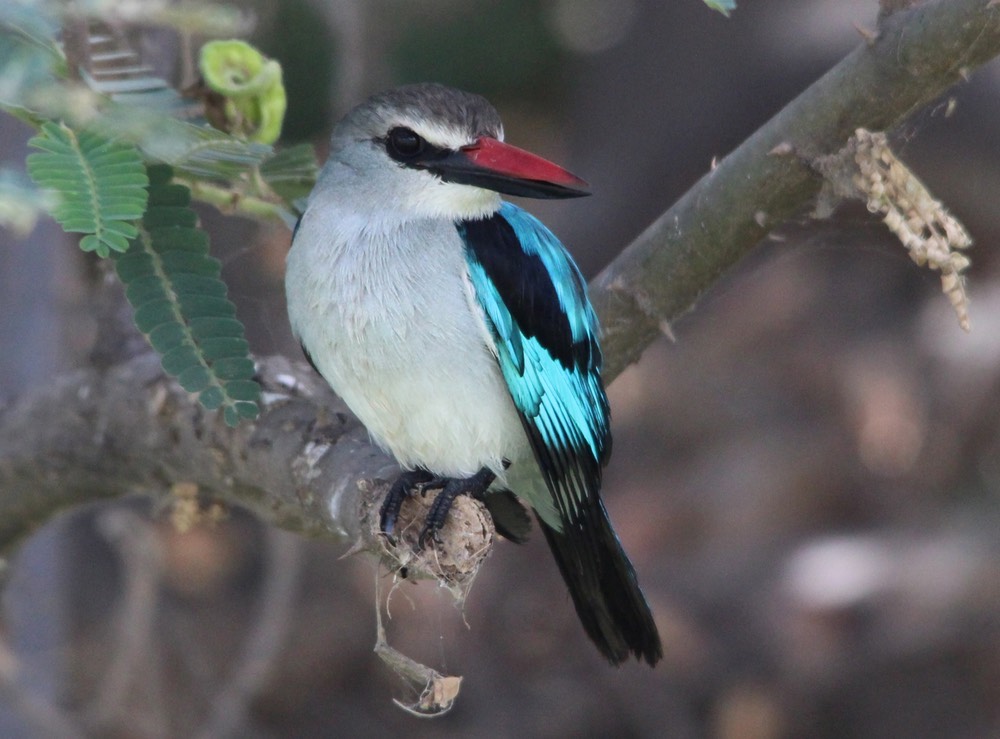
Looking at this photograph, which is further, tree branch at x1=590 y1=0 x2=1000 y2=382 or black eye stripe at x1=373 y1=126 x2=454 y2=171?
black eye stripe at x1=373 y1=126 x2=454 y2=171

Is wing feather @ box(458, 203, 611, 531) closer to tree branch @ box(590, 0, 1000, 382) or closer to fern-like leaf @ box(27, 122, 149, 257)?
tree branch @ box(590, 0, 1000, 382)

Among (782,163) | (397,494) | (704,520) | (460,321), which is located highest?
(782,163)

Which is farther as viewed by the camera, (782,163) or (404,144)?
(404,144)

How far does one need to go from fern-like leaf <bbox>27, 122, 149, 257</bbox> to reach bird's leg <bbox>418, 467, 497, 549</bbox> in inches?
28.2

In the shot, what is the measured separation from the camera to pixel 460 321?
97.4 inches

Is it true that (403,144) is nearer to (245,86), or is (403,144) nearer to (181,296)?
(245,86)

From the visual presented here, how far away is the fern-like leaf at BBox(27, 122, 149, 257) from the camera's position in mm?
1986

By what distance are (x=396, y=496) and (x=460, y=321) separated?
0.37 metres

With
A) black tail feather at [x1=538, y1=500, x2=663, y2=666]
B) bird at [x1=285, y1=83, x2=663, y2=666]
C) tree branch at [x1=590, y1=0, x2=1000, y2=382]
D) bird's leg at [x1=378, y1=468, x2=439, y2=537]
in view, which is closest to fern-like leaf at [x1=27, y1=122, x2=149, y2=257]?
bird at [x1=285, y1=83, x2=663, y2=666]

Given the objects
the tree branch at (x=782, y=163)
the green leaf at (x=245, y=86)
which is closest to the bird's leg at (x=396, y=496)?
the tree branch at (x=782, y=163)

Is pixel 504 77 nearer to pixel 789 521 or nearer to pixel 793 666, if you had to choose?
pixel 789 521

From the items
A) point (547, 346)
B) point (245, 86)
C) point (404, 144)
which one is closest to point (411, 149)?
point (404, 144)

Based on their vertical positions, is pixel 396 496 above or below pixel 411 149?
below

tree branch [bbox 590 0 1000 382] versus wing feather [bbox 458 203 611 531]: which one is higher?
tree branch [bbox 590 0 1000 382]
